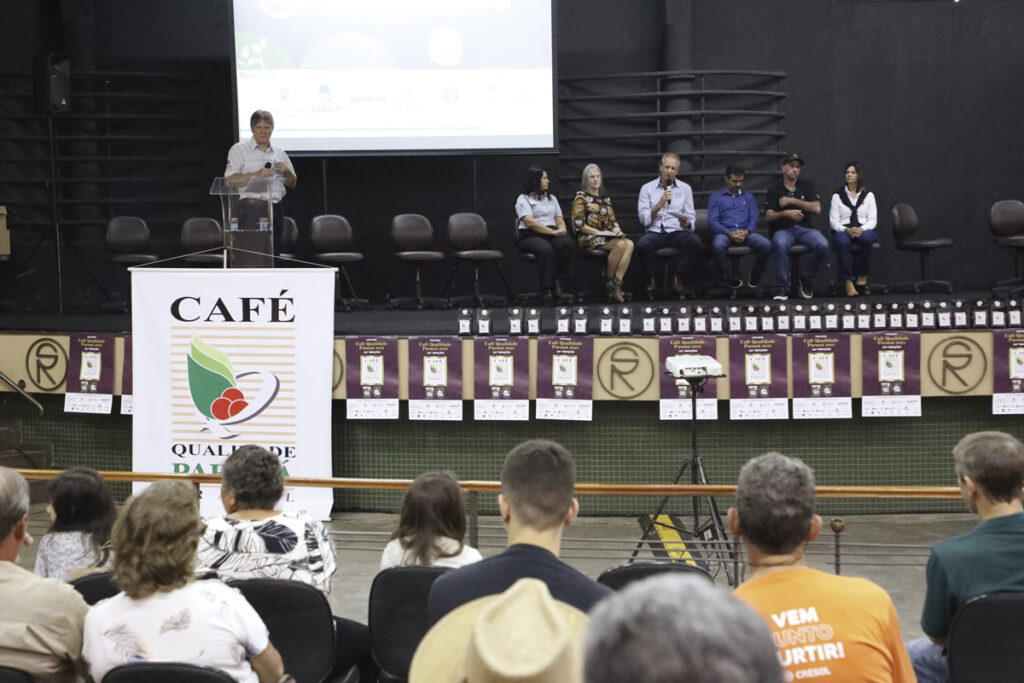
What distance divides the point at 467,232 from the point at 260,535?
5.67 m

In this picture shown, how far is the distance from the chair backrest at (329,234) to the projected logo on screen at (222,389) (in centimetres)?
297

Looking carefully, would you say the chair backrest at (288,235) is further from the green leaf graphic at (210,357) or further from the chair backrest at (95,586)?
the chair backrest at (95,586)


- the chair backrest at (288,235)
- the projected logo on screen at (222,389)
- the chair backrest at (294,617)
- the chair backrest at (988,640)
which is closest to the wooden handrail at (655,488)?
the chair backrest at (294,617)

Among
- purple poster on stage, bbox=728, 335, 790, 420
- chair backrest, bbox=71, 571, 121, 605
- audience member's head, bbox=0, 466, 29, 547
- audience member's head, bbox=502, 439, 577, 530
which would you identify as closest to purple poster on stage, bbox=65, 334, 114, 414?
purple poster on stage, bbox=728, 335, 790, 420

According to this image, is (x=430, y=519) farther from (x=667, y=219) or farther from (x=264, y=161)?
(x=667, y=219)

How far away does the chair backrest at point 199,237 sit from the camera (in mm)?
8469

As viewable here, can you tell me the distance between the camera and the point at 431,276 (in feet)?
32.5

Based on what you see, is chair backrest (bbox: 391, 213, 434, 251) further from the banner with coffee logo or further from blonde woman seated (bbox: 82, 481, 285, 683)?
blonde woman seated (bbox: 82, 481, 285, 683)

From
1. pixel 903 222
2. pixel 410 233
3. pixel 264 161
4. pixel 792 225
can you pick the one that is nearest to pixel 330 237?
pixel 410 233

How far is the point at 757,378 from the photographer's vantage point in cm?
634

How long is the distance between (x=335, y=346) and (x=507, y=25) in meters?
3.64

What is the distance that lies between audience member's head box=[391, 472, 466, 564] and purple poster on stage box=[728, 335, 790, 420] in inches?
140

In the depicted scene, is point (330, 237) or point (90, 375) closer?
point (90, 375)

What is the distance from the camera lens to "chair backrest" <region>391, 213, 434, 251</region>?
27.4 ft
